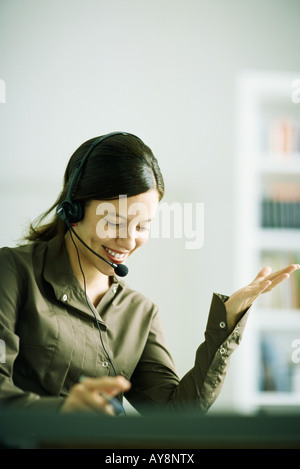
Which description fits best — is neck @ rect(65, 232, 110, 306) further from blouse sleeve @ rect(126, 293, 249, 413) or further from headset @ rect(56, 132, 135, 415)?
blouse sleeve @ rect(126, 293, 249, 413)

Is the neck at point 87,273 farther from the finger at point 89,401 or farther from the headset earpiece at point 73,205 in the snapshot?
the finger at point 89,401

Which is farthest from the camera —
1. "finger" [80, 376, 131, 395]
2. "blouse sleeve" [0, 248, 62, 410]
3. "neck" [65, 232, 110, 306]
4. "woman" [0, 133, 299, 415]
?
"neck" [65, 232, 110, 306]

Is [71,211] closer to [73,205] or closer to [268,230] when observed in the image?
[73,205]

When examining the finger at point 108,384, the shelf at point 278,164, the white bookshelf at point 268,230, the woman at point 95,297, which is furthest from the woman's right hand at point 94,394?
the shelf at point 278,164

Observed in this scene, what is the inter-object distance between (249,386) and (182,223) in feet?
2.41

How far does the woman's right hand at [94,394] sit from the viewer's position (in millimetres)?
446

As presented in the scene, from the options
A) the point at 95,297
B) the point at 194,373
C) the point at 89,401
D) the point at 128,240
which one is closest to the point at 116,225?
the point at 128,240

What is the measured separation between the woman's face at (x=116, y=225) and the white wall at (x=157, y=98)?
74cm

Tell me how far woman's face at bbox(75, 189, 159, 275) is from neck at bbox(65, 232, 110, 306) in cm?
3

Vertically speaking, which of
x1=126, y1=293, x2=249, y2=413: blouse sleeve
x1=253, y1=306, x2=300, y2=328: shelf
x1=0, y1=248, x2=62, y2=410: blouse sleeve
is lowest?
x1=253, y1=306, x2=300, y2=328: shelf

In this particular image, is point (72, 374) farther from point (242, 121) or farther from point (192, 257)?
point (242, 121)

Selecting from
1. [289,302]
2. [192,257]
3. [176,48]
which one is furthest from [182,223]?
[176,48]

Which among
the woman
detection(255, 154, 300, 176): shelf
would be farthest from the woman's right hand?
detection(255, 154, 300, 176): shelf

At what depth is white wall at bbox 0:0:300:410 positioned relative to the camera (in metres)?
1.67
